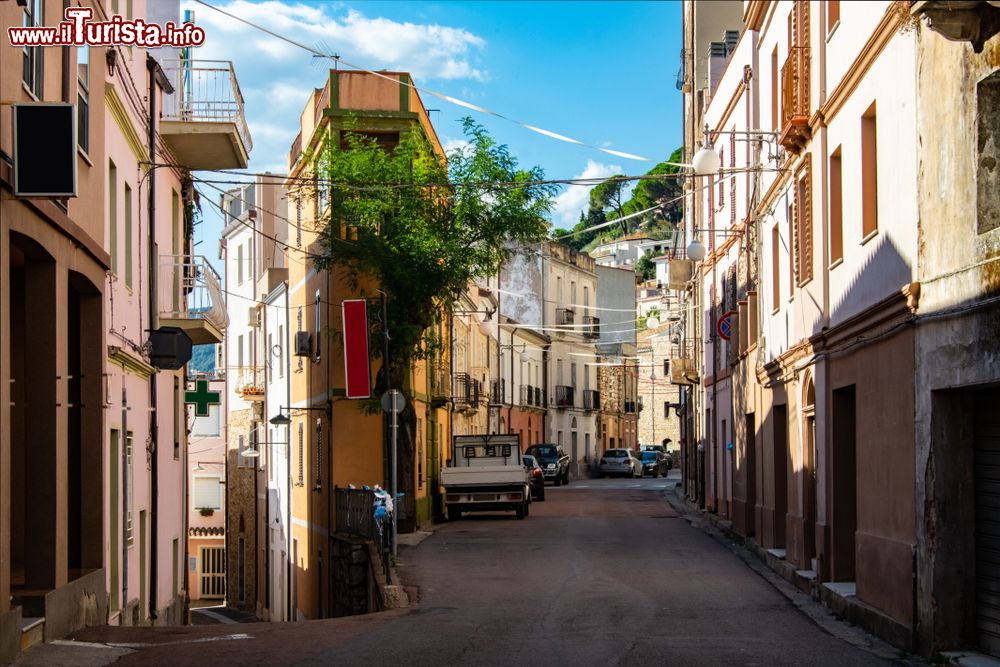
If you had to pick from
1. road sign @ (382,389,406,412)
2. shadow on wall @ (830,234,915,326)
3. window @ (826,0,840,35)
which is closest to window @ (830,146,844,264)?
shadow on wall @ (830,234,915,326)

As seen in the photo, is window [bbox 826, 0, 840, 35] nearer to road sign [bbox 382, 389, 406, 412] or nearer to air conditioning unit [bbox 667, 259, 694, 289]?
road sign [bbox 382, 389, 406, 412]

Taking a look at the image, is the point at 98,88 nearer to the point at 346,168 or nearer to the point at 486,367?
the point at 346,168

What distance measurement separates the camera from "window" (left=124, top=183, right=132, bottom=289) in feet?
60.5

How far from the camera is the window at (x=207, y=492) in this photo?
161 ft

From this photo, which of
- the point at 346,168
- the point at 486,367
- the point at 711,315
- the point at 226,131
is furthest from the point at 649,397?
the point at 226,131

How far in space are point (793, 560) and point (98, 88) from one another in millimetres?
11570

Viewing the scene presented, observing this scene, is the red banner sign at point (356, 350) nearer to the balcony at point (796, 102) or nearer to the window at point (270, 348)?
the balcony at point (796, 102)

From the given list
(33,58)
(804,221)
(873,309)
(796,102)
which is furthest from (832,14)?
(33,58)

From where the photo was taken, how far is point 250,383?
44.6 m

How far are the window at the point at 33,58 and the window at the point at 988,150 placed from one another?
8.05 metres

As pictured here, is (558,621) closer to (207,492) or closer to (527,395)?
(207,492)

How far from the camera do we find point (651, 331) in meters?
84.7

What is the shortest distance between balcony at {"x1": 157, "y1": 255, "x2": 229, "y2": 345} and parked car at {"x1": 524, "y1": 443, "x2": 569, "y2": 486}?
33959mm

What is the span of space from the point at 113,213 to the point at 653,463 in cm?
5281
